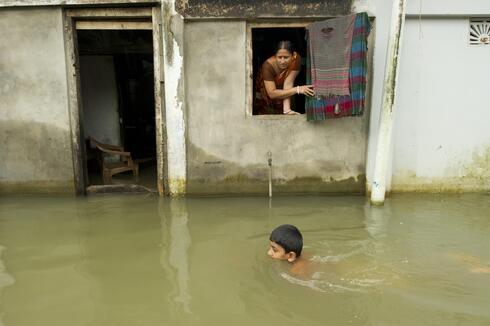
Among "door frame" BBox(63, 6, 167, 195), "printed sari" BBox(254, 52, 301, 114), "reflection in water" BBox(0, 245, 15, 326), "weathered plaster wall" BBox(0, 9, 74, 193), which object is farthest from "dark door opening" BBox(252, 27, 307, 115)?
"reflection in water" BBox(0, 245, 15, 326)

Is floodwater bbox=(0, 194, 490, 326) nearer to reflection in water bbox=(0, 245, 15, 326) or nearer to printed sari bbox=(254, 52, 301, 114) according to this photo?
reflection in water bbox=(0, 245, 15, 326)

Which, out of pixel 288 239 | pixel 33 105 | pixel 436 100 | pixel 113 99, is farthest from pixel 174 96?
pixel 436 100

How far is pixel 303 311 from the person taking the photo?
138 inches

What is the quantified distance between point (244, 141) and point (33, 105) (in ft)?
10.1

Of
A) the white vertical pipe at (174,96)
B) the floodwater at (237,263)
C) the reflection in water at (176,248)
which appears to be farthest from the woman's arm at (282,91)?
the reflection in water at (176,248)

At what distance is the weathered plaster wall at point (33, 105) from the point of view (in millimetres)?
6438

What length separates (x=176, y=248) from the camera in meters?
4.86

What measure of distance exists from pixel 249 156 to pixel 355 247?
7.75 feet

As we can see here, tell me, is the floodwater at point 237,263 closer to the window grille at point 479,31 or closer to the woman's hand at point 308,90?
the woman's hand at point 308,90

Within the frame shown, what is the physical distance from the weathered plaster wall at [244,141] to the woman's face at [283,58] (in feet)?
1.91

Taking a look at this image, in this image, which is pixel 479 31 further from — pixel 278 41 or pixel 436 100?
pixel 278 41

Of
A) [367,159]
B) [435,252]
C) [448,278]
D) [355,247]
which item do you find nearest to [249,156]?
[367,159]

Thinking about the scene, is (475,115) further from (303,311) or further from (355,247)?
(303,311)

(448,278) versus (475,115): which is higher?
(475,115)
